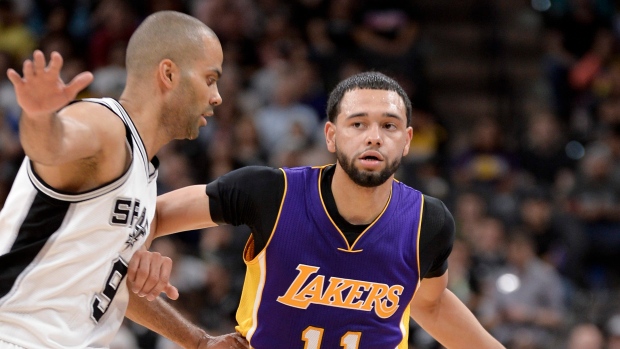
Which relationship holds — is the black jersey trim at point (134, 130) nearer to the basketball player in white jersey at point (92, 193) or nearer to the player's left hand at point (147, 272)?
the basketball player in white jersey at point (92, 193)

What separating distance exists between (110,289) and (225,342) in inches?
36.6

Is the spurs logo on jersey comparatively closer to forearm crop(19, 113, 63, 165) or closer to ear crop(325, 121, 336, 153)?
forearm crop(19, 113, 63, 165)

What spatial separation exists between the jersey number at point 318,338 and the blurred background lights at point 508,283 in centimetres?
572

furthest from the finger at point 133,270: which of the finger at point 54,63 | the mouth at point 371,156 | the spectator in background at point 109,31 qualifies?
the spectator in background at point 109,31

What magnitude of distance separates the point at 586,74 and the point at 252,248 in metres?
9.28

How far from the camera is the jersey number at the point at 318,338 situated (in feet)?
15.0

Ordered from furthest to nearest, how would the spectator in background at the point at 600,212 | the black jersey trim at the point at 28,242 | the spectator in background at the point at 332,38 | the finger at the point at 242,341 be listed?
the spectator in background at the point at 332,38 → the spectator in background at the point at 600,212 → the finger at the point at 242,341 → the black jersey trim at the point at 28,242

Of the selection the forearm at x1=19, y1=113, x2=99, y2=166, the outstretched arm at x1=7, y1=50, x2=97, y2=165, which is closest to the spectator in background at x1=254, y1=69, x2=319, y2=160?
the forearm at x1=19, y1=113, x2=99, y2=166

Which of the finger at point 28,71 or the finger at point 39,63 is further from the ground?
the finger at point 39,63

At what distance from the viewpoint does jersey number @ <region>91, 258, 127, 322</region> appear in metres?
3.92

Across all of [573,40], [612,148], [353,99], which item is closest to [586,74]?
[573,40]

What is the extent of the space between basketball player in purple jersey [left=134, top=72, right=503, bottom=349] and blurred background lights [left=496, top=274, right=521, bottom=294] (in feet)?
17.9

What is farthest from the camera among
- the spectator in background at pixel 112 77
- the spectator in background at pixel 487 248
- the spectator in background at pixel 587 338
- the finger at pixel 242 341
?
the spectator in background at pixel 112 77

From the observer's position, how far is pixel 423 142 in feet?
40.1
